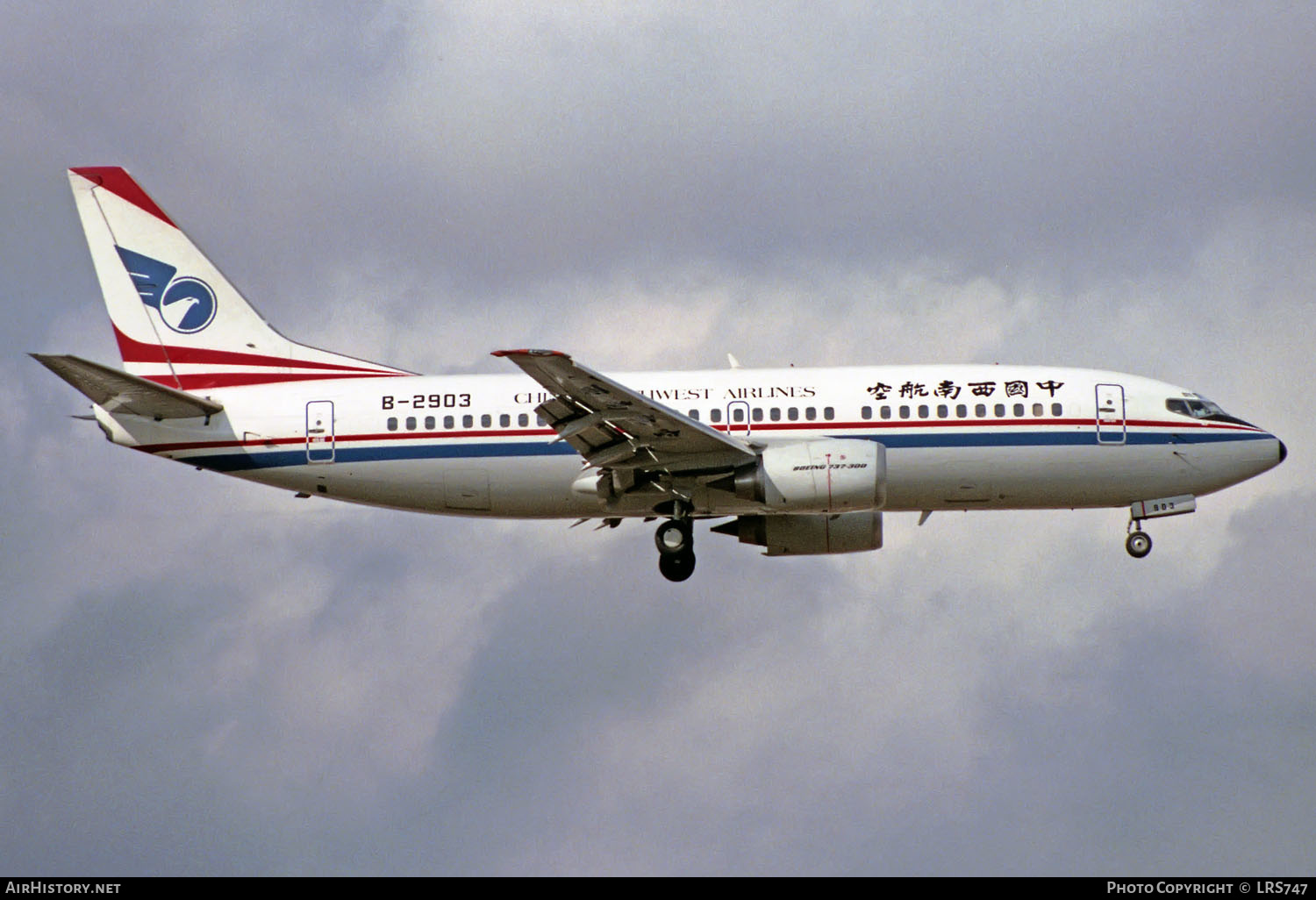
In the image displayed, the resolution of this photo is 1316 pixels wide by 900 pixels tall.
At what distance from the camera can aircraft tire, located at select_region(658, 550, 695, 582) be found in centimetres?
4922

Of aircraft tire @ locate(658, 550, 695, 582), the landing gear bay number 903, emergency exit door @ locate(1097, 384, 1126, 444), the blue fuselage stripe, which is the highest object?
the landing gear bay number 903

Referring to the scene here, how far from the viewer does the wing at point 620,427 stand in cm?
4394

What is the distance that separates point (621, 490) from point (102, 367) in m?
13.1

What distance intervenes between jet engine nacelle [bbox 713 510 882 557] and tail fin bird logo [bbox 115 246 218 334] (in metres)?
15.9

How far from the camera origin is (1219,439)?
4878 centimetres

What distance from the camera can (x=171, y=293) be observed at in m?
52.1

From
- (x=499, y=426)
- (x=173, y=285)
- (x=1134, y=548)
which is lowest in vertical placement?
(x=1134, y=548)

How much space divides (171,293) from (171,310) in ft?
1.78

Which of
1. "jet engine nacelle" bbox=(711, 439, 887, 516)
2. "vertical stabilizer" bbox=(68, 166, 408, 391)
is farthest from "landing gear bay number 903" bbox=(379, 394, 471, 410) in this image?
"jet engine nacelle" bbox=(711, 439, 887, 516)

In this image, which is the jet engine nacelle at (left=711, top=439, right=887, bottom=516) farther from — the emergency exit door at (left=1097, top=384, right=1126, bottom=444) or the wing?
the emergency exit door at (left=1097, top=384, right=1126, bottom=444)
